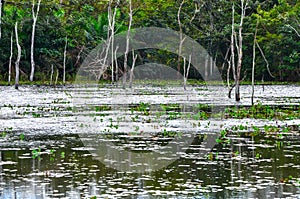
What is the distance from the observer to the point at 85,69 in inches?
2574

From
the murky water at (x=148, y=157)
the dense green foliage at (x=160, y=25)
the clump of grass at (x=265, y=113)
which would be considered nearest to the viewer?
the murky water at (x=148, y=157)

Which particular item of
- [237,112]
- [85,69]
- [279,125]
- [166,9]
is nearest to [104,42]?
[85,69]

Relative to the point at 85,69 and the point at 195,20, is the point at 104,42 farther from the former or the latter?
the point at 195,20

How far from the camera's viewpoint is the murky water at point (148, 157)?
10773mm

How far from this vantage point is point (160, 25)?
6806cm

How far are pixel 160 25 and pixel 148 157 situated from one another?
5459 cm

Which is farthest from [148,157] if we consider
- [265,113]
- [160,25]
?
[160,25]

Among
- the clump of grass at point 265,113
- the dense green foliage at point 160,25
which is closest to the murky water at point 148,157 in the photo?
the clump of grass at point 265,113

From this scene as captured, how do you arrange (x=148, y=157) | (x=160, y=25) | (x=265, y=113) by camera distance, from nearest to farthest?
(x=148, y=157), (x=265, y=113), (x=160, y=25)

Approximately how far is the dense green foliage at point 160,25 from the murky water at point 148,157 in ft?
119

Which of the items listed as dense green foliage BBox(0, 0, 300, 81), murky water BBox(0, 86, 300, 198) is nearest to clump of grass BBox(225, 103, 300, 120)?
murky water BBox(0, 86, 300, 198)

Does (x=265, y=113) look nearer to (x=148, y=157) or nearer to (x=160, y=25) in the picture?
(x=148, y=157)

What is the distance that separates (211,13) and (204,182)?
57.5 meters

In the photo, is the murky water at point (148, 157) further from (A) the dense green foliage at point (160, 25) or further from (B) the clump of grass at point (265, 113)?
(A) the dense green foliage at point (160, 25)
